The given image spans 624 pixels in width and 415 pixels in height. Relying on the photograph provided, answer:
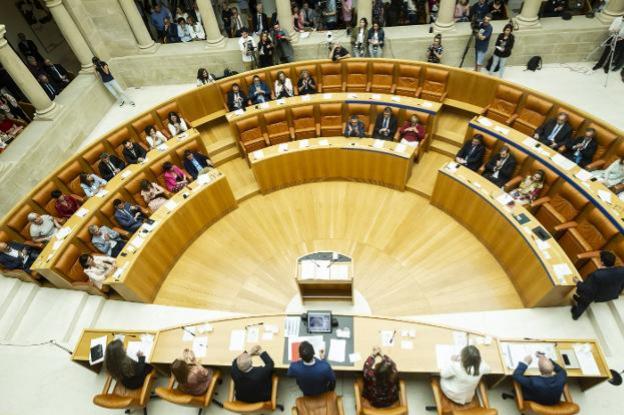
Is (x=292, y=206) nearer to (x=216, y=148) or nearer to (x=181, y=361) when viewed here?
(x=216, y=148)

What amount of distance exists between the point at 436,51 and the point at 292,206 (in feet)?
16.6

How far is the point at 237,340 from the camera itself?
5.04 m

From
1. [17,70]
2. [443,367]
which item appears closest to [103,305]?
[443,367]

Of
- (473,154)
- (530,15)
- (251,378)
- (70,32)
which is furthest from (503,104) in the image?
(70,32)

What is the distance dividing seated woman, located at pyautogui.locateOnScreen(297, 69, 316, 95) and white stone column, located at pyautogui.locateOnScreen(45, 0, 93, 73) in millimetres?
5549

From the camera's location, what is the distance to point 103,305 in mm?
6262

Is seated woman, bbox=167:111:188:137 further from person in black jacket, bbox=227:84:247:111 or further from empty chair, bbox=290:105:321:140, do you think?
empty chair, bbox=290:105:321:140

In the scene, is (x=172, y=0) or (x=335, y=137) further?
(x=172, y=0)

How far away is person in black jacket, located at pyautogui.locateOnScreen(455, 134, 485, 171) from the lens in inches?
286

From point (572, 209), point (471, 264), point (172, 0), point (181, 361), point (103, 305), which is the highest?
point (172, 0)

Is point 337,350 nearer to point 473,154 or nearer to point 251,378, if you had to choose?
point 251,378

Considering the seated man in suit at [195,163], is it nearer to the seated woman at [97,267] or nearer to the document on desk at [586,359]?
the seated woman at [97,267]

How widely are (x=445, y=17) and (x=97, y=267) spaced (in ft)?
29.9

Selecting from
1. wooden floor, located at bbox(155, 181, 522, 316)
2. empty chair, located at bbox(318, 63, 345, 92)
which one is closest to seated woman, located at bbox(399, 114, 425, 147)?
wooden floor, located at bbox(155, 181, 522, 316)
